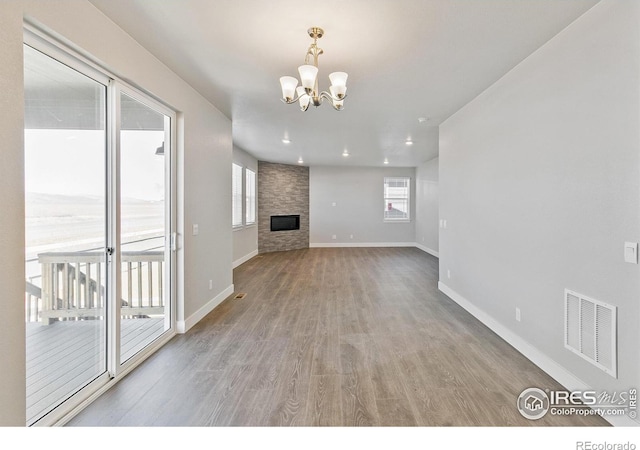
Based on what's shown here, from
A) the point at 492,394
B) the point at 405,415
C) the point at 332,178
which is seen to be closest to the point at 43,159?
the point at 405,415

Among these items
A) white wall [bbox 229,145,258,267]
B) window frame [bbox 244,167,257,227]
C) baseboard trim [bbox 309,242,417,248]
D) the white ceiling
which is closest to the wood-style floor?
the white ceiling

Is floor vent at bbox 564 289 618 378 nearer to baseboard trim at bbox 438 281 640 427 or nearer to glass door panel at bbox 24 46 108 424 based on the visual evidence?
→ baseboard trim at bbox 438 281 640 427

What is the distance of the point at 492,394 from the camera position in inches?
84.7

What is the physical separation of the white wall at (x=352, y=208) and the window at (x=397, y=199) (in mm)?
Answer: 151

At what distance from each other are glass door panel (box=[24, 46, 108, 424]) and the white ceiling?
662 millimetres

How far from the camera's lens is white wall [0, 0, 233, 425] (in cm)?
151

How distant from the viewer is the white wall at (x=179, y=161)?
151cm

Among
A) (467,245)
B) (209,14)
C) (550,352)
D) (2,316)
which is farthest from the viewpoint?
(467,245)

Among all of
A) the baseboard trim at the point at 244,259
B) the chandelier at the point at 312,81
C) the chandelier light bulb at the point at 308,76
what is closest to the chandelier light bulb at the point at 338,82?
the chandelier at the point at 312,81

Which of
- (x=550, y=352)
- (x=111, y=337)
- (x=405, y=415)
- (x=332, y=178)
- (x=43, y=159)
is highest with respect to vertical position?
(x=332, y=178)

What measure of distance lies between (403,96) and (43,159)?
342cm

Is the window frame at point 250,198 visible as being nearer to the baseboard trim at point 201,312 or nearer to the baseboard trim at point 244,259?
the baseboard trim at point 244,259

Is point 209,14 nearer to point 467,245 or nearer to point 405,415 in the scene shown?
point 405,415

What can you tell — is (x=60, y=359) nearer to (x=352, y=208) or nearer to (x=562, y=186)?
(x=562, y=186)
